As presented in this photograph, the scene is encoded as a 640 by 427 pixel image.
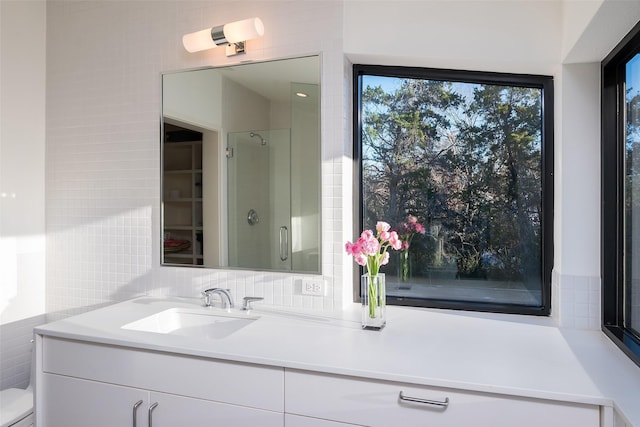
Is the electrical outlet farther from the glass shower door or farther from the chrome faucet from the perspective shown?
the chrome faucet

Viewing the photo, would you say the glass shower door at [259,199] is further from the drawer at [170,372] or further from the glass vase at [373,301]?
the drawer at [170,372]

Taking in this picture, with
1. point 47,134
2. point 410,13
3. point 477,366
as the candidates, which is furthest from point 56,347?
point 410,13

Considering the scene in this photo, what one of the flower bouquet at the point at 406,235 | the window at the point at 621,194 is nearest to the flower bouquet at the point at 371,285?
the flower bouquet at the point at 406,235

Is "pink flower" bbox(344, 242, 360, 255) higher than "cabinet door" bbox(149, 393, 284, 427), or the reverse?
"pink flower" bbox(344, 242, 360, 255)

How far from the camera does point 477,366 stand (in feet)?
4.26

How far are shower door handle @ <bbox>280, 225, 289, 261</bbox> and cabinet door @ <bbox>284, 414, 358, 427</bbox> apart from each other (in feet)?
2.70

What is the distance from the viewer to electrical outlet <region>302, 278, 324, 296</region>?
198cm

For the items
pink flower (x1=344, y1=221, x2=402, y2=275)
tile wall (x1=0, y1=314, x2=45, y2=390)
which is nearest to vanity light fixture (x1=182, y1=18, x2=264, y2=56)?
pink flower (x1=344, y1=221, x2=402, y2=275)

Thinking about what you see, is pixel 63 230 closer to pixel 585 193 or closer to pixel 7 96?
pixel 7 96

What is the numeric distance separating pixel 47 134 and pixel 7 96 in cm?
29

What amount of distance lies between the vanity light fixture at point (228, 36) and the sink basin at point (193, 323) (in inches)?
50.8

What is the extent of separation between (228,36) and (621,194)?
182 cm

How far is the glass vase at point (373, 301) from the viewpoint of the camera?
1.70m

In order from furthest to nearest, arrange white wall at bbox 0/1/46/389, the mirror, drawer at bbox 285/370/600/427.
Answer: white wall at bbox 0/1/46/389
the mirror
drawer at bbox 285/370/600/427
